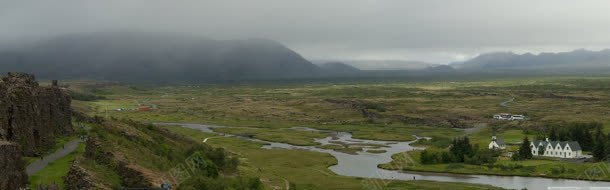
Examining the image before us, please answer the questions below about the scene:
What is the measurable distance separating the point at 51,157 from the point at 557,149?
93175 millimetres

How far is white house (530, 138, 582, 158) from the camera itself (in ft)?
368

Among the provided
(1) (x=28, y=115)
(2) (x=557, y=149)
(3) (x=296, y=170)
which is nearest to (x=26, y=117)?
(1) (x=28, y=115)

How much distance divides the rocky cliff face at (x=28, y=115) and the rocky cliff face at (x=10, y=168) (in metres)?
5.53

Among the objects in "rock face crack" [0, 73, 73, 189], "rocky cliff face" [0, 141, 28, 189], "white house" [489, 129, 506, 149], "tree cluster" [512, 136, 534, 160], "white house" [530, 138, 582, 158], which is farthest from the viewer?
"white house" [489, 129, 506, 149]

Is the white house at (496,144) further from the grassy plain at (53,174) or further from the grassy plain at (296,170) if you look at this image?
the grassy plain at (53,174)

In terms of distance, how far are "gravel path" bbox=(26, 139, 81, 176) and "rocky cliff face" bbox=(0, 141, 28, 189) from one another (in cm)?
570

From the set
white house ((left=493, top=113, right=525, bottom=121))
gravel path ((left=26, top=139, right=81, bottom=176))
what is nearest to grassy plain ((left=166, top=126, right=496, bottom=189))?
gravel path ((left=26, top=139, right=81, bottom=176))

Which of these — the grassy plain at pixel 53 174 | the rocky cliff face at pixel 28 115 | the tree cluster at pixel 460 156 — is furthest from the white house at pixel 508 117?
the grassy plain at pixel 53 174

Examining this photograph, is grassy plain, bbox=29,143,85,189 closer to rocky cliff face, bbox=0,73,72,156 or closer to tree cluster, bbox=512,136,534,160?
rocky cliff face, bbox=0,73,72,156

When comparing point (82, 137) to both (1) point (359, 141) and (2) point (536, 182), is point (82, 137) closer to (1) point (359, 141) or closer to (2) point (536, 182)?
(2) point (536, 182)

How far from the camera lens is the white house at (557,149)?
112312 mm

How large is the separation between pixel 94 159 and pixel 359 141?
105 meters

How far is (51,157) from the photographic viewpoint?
182 feet

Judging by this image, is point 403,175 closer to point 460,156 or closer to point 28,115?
point 460,156
